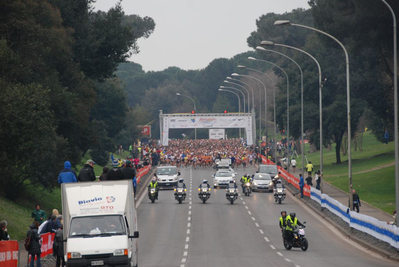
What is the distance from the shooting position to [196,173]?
73625 mm

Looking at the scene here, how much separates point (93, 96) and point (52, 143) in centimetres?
1186

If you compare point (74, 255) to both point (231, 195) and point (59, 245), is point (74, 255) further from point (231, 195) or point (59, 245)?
point (231, 195)

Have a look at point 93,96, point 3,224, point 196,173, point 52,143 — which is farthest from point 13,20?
point 196,173

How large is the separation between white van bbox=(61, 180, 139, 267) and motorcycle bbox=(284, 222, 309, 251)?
10.3 meters

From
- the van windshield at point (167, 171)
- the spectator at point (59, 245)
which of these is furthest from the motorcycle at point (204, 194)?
the spectator at point (59, 245)

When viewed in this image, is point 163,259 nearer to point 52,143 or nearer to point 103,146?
point 52,143

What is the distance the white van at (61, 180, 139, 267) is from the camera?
62.4 feet

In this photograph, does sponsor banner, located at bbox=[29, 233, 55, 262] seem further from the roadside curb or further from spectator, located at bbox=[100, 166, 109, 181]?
the roadside curb

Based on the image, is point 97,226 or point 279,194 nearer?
point 97,226

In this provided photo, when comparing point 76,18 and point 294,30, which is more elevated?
point 294,30

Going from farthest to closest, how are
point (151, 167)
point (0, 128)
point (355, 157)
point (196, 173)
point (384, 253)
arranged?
point (355, 157) < point (151, 167) < point (196, 173) < point (0, 128) < point (384, 253)

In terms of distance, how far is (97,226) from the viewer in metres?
19.6

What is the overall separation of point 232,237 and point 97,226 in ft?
46.9

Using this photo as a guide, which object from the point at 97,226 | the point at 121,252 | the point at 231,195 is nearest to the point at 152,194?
the point at 231,195
